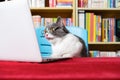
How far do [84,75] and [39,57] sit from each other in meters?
0.31

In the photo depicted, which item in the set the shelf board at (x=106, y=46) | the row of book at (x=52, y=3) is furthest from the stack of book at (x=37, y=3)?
the shelf board at (x=106, y=46)

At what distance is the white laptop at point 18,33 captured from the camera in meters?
0.86

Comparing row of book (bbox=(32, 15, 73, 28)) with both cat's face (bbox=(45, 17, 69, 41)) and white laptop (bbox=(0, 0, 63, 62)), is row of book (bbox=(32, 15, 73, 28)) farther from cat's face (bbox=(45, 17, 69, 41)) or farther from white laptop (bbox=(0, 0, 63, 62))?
white laptop (bbox=(0, 0, 63, 62))

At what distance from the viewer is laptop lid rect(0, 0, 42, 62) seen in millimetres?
864

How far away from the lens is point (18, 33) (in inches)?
34.8

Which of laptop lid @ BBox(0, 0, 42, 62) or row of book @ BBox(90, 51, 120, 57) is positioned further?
row of book @ BBox(90, 51, 120, 57)

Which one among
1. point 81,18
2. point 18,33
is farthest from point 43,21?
point 18,33

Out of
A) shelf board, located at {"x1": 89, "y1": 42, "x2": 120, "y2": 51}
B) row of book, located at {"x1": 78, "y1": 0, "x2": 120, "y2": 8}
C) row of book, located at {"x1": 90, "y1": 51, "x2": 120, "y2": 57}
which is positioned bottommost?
row of book, located at {"x1": 90, "y1": 51, "x2": 120, "y2": 57}

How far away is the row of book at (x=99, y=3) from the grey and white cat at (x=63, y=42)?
642mm

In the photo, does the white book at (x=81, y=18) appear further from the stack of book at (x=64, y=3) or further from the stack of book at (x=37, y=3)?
the stack of book at (x=37, y=3)

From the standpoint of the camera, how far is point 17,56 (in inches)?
36.1

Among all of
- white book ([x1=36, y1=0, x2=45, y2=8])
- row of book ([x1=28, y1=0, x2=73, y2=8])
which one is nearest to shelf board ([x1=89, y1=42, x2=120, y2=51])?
row of book ([x1=28, y1=0, x2=73, y2=8])

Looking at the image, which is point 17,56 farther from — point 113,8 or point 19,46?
point 113,8

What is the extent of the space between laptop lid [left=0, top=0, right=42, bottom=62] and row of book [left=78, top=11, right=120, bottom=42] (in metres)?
1.59
